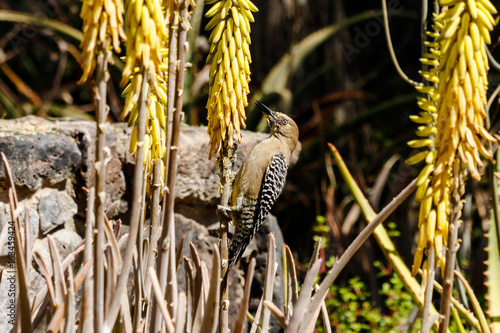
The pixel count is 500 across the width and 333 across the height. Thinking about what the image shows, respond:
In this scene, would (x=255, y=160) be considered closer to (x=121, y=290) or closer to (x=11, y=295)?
(x=11, y=295)

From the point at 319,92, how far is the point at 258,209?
3.16 m

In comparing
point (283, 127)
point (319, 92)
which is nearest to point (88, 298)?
point (283, 127)

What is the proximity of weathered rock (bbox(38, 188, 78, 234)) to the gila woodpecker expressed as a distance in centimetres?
56

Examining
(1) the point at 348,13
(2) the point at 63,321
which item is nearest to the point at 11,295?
(2) the point at 63,321

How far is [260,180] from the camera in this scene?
7.25 ft

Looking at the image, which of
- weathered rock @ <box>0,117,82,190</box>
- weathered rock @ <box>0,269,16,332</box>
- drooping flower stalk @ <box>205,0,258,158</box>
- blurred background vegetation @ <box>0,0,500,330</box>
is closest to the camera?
drooping flower stalk @ <box>205,0,258,158</box>

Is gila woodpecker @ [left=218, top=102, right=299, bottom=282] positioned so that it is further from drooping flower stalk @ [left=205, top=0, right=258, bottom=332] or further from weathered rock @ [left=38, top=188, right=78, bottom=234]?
drooping flower stalk @ [left=205, top=0, right=258, bottom=332]

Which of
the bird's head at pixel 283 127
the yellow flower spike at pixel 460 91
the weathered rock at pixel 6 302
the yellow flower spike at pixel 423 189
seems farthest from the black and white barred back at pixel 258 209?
the yellow flower spike at pixel 460 91

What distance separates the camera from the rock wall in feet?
5.68

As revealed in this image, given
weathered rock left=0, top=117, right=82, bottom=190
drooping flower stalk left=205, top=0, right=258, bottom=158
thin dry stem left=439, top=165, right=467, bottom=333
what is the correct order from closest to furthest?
thin dry stem left=439, top=165, right=467, bottom=333 < drooping flower stalk left=205, top=0, right=258, bottom=158 < weathered rock left=0, top=117, right=82, bottom=190

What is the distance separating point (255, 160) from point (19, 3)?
4.53 metres

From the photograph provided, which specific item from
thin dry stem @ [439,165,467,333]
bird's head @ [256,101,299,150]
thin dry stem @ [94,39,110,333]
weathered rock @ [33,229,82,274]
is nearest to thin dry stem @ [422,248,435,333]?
thin dry stem @ [439,165,467,333]

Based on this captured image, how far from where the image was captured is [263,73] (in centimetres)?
474

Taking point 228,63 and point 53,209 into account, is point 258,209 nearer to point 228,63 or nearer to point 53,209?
point 53,209
